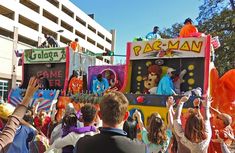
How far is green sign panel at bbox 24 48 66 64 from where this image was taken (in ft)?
45.0

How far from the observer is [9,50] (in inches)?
1254

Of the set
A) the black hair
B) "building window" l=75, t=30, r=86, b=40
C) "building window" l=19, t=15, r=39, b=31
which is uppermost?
"building window" l=75, t=30, r=86, b=40

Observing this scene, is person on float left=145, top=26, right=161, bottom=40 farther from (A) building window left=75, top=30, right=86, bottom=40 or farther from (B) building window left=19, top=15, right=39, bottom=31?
(A) building window left=75, top=30, right=86, bottom=40

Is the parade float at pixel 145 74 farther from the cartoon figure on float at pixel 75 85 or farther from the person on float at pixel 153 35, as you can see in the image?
the person on float at pixel 153 35

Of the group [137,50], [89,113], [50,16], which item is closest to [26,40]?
[50,16]

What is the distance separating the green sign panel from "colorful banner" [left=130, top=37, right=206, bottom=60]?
3.56 m

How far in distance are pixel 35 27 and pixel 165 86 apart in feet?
109

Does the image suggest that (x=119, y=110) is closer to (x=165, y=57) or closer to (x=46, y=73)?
(x=165, y=57)

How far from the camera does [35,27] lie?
40781 millimetres

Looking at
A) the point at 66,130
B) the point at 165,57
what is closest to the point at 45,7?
the point at 165,57

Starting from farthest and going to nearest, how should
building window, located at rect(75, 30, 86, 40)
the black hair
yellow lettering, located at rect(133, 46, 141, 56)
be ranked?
1. building window, located at rect(75, 30, 86, 40)
2. yellow lettering, located at rect(133, 46, 141, 56)
3. the black hair

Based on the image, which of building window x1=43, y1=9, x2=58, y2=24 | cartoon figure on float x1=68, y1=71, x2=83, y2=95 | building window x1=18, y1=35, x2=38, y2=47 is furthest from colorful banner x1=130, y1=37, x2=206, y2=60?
building window x1=43, y1=9, x2=58, y2=24

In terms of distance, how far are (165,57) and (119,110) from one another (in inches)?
325

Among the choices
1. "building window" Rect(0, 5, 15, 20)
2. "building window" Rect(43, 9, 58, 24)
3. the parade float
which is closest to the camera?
the parade float
